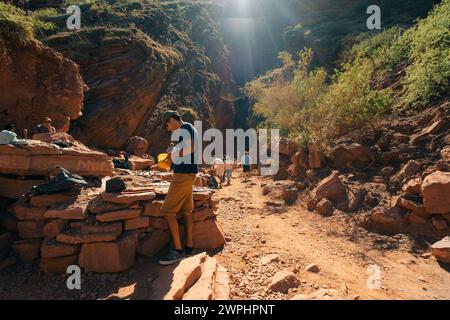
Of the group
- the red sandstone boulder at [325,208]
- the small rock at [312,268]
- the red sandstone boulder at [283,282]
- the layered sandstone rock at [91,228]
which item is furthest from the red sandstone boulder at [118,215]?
the red sandstone boulder at [325,208]

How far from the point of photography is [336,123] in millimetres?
8562

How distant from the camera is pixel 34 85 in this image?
1012cm

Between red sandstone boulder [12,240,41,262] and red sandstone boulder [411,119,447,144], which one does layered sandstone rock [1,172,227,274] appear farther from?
red sandstone boulder [411,119,447,144]

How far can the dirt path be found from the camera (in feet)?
12.1

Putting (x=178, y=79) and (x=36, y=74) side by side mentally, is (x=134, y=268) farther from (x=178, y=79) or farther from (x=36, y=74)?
(x=178, y=79)

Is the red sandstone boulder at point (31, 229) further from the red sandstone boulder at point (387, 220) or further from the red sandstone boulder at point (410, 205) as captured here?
the red sandstone boulder at point (410, 205)

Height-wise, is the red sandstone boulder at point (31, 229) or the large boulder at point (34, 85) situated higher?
the large boulder at point (34, 85)

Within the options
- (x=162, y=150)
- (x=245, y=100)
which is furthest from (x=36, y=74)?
(x=245, y=100)

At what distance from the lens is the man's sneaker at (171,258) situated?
12.5 feet

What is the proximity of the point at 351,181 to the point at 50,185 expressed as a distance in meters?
6.31

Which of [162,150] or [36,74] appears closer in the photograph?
[36,74]

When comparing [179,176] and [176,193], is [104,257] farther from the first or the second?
[179,176]

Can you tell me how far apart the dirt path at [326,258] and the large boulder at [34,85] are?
737cm
